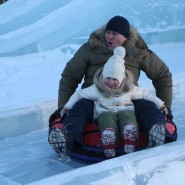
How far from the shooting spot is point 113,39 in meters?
2.47

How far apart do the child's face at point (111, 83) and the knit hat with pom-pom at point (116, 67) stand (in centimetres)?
1

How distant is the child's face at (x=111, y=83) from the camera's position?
224 cm

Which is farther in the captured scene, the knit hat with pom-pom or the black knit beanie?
the black knit beanie

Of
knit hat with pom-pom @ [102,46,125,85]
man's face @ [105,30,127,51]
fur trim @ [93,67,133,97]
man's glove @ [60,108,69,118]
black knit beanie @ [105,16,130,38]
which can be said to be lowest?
man's glove @ [60,108,69,118]

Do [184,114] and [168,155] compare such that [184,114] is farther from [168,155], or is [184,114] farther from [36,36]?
[36,36]

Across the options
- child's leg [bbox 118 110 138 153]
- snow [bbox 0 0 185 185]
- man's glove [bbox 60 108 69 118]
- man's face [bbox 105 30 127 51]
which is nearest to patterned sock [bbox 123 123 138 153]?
child's leg [bbox 118 110 138 153]

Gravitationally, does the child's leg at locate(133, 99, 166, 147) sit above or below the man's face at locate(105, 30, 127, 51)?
below

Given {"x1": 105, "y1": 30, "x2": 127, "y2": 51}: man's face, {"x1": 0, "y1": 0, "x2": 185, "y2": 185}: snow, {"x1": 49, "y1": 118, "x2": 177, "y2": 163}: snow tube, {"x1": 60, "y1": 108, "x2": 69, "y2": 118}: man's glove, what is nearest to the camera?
{"x1": 0, "y1": 0, "x2": 185, "y2": 185}: snow

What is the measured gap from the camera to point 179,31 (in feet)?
22.1

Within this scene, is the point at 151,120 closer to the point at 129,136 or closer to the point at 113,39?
the point at 129,136

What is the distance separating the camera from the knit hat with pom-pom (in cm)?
225

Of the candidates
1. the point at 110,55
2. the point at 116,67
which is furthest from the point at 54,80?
→ the point at 116,67

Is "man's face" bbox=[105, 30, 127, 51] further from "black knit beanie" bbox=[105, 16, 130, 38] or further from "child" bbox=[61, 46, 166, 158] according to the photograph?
"child" bbox=[61, 46, 166, 158]

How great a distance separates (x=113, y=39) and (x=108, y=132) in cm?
59
